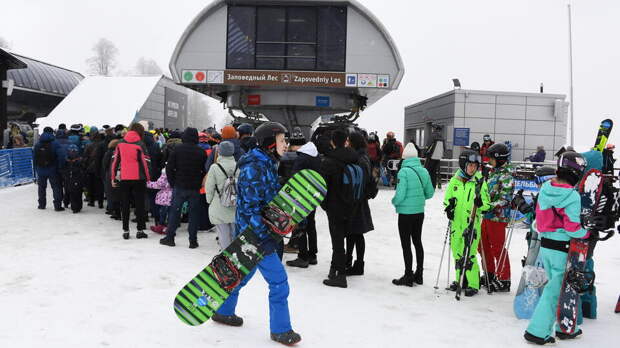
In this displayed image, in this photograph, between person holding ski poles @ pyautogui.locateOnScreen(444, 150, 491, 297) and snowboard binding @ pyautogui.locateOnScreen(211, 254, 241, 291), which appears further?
person holding ski poles @ pyautogui.locateOnScreen(444, 150, 491, 297)

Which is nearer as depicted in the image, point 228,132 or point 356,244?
point 356,244

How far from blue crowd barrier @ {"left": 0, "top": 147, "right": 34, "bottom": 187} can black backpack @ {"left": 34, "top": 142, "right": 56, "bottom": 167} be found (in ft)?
13.4

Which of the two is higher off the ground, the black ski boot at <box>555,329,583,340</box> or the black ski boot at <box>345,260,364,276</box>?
the black ski boot at <box>345,260,364,276</box>

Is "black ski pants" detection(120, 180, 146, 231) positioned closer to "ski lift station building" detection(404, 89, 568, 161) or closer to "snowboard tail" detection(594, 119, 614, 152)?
"snowboard tail" detection(594, 119, 614, 152)

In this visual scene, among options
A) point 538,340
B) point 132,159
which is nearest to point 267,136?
point 538,340

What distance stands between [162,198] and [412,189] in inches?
174

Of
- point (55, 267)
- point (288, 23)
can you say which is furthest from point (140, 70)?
point (55, 267)

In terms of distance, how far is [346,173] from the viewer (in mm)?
5488

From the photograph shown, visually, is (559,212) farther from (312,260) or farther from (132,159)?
(132,159)

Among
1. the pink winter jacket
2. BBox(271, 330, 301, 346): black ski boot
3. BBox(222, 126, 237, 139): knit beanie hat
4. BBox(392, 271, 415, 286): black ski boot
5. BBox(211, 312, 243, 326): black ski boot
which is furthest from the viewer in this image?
the pink winter jacket

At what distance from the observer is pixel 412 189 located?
18.6 feet

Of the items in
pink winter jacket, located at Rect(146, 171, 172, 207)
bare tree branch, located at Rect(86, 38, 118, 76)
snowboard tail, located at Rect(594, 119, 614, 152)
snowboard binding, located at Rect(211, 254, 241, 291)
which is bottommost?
snowboard binding, located at Rect(211, 254, 241, 291)

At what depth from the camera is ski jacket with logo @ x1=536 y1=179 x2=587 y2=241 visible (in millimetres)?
4008

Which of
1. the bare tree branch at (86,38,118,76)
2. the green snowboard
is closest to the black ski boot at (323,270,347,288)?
the green snowboard
